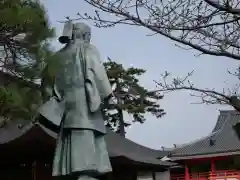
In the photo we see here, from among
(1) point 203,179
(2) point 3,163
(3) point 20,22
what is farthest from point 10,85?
(1) point 203,179

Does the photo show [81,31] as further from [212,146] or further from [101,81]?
[212,146]

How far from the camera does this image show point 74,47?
4.05 metres

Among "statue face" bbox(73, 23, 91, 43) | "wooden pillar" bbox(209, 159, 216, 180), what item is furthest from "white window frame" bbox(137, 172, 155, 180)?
"statue face" bbox(73, 23, 91, 43)

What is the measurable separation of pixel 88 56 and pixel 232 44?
3.82 feet

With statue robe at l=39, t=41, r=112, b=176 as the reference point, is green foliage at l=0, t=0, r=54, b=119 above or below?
above

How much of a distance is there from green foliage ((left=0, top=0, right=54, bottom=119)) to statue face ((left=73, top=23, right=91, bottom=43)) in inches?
98.4

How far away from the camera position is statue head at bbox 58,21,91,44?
4059 millimetres

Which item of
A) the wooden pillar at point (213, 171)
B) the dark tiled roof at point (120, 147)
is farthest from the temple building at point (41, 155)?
the wooden pillar at point (213, 171)

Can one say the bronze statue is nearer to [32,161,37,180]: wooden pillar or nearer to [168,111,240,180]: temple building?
[32,161,37,180]: wooden pillar

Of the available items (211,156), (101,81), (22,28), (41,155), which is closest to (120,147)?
(41,155)

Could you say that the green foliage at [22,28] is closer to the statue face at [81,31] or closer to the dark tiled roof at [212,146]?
the statue face at [81,31]

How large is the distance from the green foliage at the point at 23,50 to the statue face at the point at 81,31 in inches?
98.4

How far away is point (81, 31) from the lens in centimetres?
411

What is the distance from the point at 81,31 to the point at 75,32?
0.05 metres
